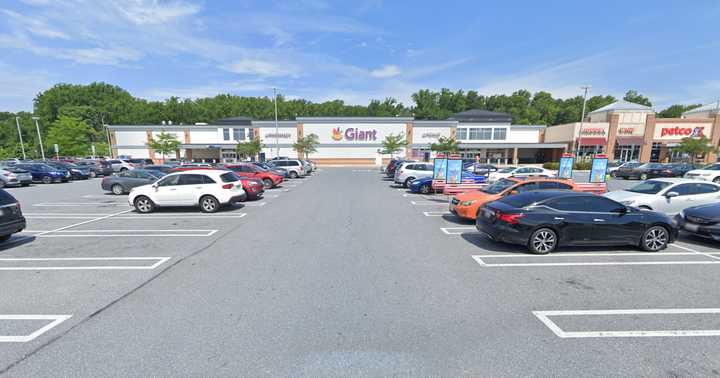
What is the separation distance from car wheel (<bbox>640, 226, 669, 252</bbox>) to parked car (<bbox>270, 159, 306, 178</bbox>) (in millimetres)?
23414

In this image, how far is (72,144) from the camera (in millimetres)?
51094

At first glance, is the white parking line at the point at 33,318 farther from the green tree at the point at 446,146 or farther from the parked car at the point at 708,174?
the green tree at the point at 446,146

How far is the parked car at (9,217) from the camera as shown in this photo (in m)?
6.61

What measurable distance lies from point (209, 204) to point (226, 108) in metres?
82.1

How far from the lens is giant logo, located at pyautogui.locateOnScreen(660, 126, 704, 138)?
42938 millimetres

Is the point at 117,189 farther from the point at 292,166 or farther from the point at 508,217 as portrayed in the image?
the point at 508,217

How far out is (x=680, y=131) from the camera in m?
43.5

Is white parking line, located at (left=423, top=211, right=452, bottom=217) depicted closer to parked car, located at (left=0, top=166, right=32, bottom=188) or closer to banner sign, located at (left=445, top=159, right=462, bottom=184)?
banner sign, located at (left=445, top=159, right=462, bottom=184)

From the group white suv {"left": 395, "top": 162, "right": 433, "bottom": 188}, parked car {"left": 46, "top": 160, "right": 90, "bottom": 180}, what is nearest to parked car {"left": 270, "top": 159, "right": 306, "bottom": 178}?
white suv {"left": 395, "top": 162, "right": 433, "bottom": 188}

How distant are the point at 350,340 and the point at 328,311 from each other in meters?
0.73

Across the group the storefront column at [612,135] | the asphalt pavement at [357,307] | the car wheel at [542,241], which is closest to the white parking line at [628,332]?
the asphalt pavement at [357,307]

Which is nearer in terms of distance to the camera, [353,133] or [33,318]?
[33,318]

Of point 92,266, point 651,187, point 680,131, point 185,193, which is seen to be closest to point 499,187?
point 651,187

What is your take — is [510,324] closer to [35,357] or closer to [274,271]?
[274,271]
